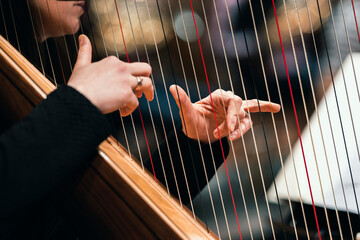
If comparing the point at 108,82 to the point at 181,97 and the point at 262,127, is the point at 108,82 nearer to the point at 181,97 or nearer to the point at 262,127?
the point at 181,97

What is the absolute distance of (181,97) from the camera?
3.22 feet

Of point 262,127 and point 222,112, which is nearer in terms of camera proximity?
point 222,112

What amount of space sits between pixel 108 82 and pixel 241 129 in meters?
0.51

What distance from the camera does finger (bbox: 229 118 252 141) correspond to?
3.14 feet

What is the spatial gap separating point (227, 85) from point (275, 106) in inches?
44.8

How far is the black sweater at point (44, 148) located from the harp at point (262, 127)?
21 centimetres

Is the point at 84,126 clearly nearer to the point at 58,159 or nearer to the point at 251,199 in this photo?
the point at 58,159

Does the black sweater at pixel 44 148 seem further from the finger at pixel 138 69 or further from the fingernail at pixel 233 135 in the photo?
the fingernail at pixel 233 135

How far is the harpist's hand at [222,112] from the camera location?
3.12ft

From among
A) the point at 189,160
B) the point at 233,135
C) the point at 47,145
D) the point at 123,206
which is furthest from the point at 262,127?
the point at 47,145

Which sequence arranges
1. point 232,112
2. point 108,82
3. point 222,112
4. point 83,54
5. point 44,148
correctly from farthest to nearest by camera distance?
1. point 222,112
2. point 232,112
3. point 83,54
4. point 108,82
5. point 44,148

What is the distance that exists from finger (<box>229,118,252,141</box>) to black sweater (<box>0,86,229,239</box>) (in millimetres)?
484

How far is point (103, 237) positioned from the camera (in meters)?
0.74

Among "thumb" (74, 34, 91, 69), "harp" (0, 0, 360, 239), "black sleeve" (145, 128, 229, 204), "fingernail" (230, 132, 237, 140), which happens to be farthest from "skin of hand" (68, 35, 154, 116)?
"black sleeve" (145, 128, 229, 204)
